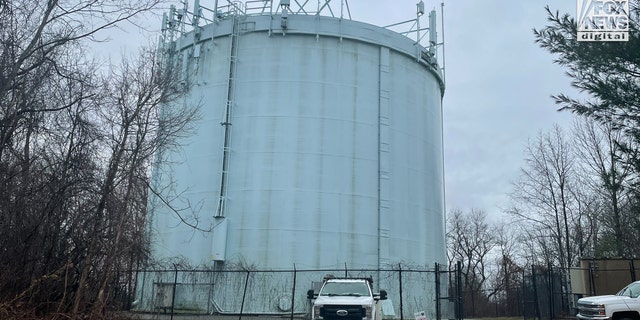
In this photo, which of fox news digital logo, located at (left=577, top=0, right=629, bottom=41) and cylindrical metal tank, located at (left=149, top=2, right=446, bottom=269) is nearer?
fox news digital logo, located at (left=577, top=0, right=629, bottom=41)

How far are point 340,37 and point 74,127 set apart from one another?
1460cm

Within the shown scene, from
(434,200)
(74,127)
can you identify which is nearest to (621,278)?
(434,200)

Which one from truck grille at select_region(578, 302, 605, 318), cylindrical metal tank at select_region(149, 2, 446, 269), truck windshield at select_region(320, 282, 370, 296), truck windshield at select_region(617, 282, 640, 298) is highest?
cylindrical metal tank at select_region(149, 2, 446, 269)

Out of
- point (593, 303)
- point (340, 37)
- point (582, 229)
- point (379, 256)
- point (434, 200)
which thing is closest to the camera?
point (593, 303)

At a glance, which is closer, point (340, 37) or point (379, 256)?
point (379, 256)

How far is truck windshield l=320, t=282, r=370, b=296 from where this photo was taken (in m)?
17.9

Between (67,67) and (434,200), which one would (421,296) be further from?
(67,67)

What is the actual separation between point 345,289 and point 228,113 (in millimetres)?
10895

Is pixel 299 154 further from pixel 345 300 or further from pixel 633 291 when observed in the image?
pixel 633 291

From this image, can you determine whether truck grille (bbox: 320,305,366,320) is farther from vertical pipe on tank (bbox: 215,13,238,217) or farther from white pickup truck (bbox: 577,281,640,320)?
vertical pipe on tank (bbox: 215,13,238,217)

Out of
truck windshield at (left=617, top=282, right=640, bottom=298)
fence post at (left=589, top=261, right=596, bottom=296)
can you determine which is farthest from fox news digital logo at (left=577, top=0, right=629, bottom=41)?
fence post at (left=589, top=261, right=596, bottom=296)

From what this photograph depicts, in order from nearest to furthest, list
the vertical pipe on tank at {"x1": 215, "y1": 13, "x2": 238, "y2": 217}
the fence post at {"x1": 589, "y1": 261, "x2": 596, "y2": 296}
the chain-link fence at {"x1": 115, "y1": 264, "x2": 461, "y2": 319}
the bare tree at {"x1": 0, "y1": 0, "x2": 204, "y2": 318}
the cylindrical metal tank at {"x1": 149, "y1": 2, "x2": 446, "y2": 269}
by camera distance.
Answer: the bare tree at {"x1": 0, "y1": 0, "x2": 204, "y2": 318}, the chain-link fence at {"x1": 115, "y1": 264, "x2": 461, "y2": 319}, the cylindrical metal tank at {"x1": 149, "y1": 2, "x2": 446, "y2": 269}, the vertical pipe on tank at {"x1": 215, "y1": 13, "x2": 238, "y2": 217}, the fence post at {"x1": 589, "y1": 261, "x2": 596, "y2": 296}

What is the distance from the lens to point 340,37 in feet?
87.4

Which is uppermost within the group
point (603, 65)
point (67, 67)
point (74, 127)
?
point (603, 65)
